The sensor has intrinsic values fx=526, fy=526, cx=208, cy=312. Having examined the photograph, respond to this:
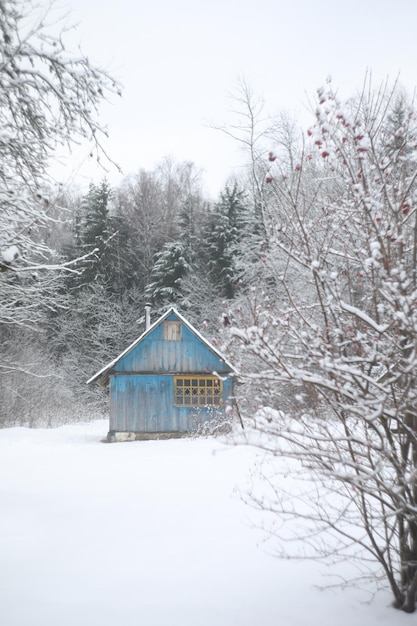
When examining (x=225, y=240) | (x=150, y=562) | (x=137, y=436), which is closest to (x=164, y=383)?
(x=137, y=436)

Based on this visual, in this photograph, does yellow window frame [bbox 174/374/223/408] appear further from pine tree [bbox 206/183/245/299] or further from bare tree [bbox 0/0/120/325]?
bare tree [bbox 0/0/120/325]

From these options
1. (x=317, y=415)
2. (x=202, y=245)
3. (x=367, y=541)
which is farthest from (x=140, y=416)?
(x=202, y=245)

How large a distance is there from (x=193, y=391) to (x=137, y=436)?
2374 millimetres

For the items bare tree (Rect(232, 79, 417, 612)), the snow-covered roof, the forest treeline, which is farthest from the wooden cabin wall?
bare tree (Rect(232, 79, 417, 612))

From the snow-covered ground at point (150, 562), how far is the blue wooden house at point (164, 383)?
708 cm

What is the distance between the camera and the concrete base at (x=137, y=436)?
17.2 metres

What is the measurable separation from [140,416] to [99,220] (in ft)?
55.5

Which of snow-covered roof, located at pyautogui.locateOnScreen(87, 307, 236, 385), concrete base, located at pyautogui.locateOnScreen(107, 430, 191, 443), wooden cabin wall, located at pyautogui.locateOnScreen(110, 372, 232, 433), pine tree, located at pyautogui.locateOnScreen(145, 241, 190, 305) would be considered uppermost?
pine tree, located at pyautogui.locateOnScreen(145, 241, 190, 305)

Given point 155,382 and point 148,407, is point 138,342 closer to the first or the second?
point 155,382

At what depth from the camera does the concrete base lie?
56.4 ft

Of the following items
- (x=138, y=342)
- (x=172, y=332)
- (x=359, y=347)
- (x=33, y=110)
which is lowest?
(x=359, y=347)

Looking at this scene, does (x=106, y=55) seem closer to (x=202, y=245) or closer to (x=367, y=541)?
(x=367, y=541)

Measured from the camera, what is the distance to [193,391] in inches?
706

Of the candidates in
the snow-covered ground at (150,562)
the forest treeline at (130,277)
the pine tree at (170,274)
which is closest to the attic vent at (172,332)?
the snow-covered ground at (150,562)
